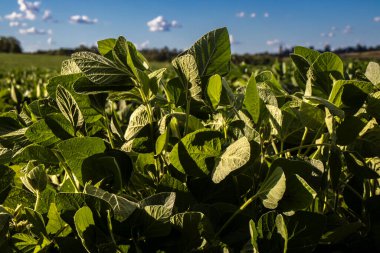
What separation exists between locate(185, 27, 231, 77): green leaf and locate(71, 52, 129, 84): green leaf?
5.5 inches

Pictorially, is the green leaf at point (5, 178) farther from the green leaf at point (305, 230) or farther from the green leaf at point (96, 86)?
the green leaf at point (305, 230)

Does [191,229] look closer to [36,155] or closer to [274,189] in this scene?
[274,189]

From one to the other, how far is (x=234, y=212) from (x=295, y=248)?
0.34 ft

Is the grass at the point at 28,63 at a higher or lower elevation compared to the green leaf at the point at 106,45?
lower

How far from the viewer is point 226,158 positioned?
25.1 inches

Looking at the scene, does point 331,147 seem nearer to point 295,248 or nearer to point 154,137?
point 295,248

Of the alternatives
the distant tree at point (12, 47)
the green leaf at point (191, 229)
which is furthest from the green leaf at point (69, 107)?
the distant tree at point (12, 47)

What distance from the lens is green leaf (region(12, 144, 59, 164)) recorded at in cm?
76

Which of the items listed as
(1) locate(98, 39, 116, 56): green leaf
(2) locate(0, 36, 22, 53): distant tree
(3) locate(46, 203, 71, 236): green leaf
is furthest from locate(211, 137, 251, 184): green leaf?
(2) locate(0, 36, 22, 53): distant tree

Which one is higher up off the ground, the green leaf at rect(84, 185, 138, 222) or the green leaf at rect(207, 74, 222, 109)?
the green leaf at rect(207, 74, 222, 109)

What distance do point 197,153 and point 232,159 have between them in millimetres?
77

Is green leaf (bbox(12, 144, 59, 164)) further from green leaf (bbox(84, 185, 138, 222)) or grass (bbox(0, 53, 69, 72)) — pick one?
grass (bbox(0, 53, 69, 72))

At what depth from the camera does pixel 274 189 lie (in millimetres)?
611

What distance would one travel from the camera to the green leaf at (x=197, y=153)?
679 millimetres
